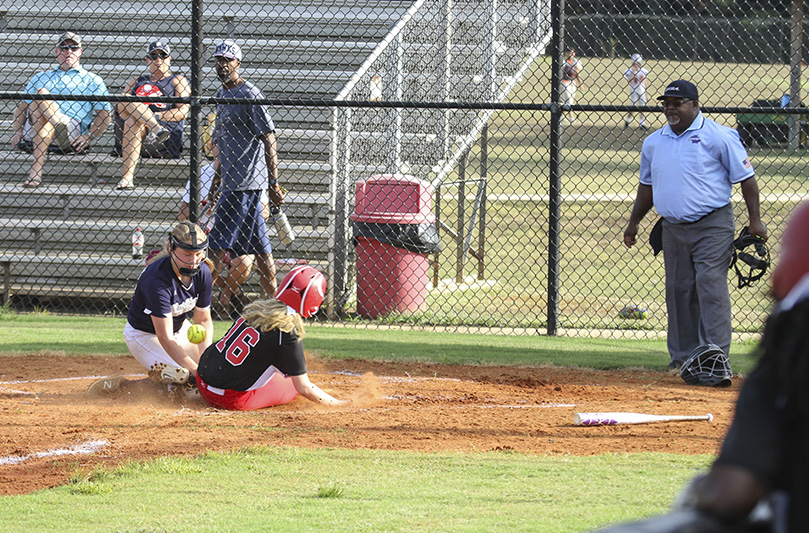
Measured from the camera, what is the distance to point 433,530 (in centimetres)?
357

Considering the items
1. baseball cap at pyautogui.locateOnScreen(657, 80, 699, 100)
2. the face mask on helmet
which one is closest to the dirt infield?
the face mask on helmet

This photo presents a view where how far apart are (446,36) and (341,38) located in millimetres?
1840

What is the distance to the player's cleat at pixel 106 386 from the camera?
6652 mm

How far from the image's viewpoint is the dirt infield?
512 cm

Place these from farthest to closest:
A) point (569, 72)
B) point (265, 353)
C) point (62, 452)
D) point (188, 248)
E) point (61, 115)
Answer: point (569, 72) < point (61, 115) < point (188, 248) < point (265, 353) < point (62, 452)

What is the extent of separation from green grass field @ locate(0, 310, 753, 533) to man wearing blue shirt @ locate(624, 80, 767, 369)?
119 inches

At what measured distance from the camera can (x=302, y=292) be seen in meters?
6.00

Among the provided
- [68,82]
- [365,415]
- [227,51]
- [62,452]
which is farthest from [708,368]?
[68,82]

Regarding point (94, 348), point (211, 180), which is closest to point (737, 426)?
point (94, 348)

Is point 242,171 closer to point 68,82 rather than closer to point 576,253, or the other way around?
point 68,82

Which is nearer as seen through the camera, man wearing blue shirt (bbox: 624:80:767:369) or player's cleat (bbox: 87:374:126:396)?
player's cleat (bbox: 87:374:126:396)

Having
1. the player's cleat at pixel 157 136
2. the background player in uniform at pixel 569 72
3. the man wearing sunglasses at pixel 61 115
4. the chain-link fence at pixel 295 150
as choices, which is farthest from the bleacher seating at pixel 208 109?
the background player in uniform at pixel 569 72

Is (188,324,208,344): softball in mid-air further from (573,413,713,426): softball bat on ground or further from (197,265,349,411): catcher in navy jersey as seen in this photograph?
(573,413,713,426): softball bat on ground

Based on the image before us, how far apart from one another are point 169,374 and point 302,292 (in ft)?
4.35
